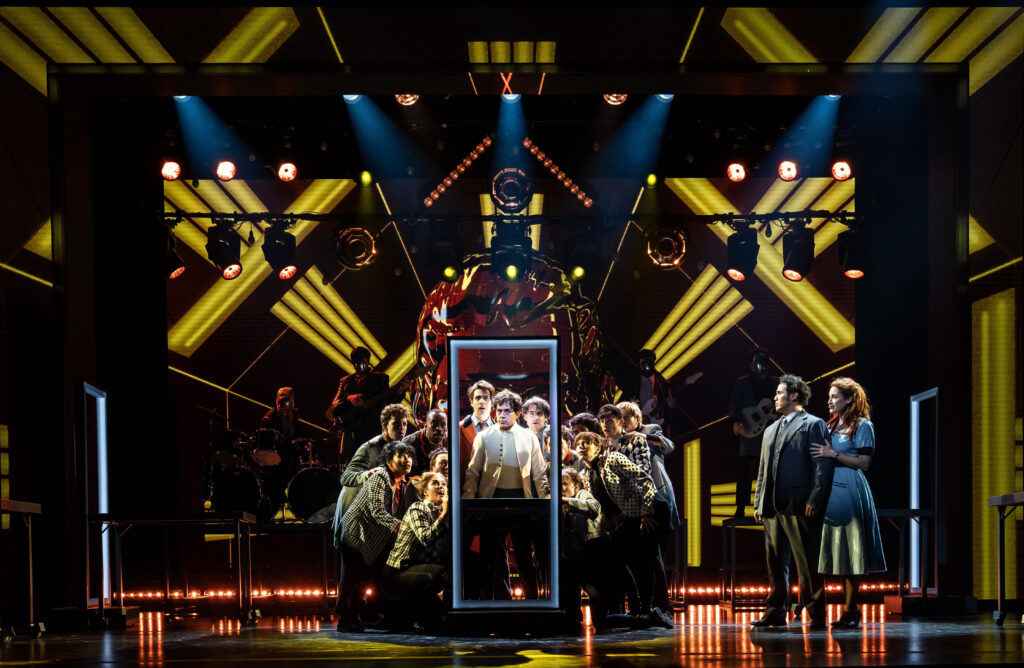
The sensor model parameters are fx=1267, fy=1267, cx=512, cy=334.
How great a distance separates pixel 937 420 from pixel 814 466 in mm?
2441

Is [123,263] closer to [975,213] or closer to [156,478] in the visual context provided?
[156,478]

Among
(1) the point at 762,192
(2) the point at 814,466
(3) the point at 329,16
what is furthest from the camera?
(1) the point at 762,192

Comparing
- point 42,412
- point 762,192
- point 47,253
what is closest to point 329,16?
point 47,253

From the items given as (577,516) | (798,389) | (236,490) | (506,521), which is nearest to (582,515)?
(577,516)

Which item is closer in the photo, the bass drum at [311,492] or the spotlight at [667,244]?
the bass drum at [311,492]

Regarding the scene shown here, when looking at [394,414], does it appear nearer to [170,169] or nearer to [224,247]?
[224,247]

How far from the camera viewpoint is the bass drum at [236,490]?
1109cm

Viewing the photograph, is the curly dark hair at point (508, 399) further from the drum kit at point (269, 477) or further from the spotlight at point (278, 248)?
the spotlight at point (278, 248)

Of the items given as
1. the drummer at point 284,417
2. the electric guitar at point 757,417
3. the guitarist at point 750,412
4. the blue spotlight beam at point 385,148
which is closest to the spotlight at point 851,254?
the guitarist at point 750,412

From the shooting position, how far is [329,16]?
26.3 ft

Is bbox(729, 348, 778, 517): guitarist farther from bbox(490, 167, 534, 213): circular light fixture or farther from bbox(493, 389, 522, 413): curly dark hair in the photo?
bbox(493, 389, 522, 413): curly dark hair

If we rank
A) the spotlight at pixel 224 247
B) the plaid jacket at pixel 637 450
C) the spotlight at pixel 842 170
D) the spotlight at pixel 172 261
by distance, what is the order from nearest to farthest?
the plaid jacket at pixel 637 450 < the spotlight at pixel 842 170 < the spotlight at pixel 172 261 < the spotlight at pixel 224 247

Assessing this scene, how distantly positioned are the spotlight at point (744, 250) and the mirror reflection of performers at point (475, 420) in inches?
239

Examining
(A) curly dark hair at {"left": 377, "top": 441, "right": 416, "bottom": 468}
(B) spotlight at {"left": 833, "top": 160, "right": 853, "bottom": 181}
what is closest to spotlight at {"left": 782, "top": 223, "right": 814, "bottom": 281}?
(B) spotlight at {"left": 833, "top": 160, "right": 853, "bottom": 181}
